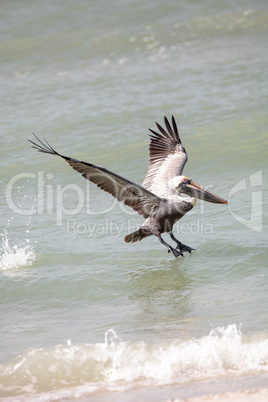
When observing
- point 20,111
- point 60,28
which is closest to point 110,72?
point 20,111

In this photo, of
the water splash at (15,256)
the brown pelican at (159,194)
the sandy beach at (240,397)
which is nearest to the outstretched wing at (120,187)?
the brown pelican at (159,194)

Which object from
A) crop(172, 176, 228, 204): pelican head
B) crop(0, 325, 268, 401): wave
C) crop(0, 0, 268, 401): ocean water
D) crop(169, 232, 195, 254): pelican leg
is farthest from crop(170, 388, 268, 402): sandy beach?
crop(172, 176, 228, 204): pelican head

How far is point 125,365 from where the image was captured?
4.64 metres

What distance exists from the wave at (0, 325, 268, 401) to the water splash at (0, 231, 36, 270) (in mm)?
2074

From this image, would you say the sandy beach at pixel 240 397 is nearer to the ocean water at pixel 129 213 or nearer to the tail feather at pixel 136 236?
the ocean water at pixel 129 213

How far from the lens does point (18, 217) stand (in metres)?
7.98

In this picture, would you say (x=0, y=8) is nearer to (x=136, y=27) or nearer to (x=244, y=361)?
(x=136, y=27)

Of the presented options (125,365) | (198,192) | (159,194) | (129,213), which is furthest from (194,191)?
(125,365)

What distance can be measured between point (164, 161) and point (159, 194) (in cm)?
59

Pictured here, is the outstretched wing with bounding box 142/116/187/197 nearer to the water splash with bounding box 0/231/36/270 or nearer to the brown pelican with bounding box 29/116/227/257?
the brown pelican with bounding box 29/116/227/257

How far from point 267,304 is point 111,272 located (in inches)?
74.2

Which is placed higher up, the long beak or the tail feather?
the long beak

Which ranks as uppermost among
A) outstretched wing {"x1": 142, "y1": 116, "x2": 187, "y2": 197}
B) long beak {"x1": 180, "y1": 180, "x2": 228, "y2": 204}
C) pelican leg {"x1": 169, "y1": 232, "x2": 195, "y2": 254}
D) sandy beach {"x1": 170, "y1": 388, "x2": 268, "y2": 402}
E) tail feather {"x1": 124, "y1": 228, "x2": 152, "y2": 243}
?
outstretched wing {"x1": 142, "y1": 116, "x2": 187, "y2": 197}

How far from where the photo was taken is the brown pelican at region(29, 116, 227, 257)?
6.27 metres
